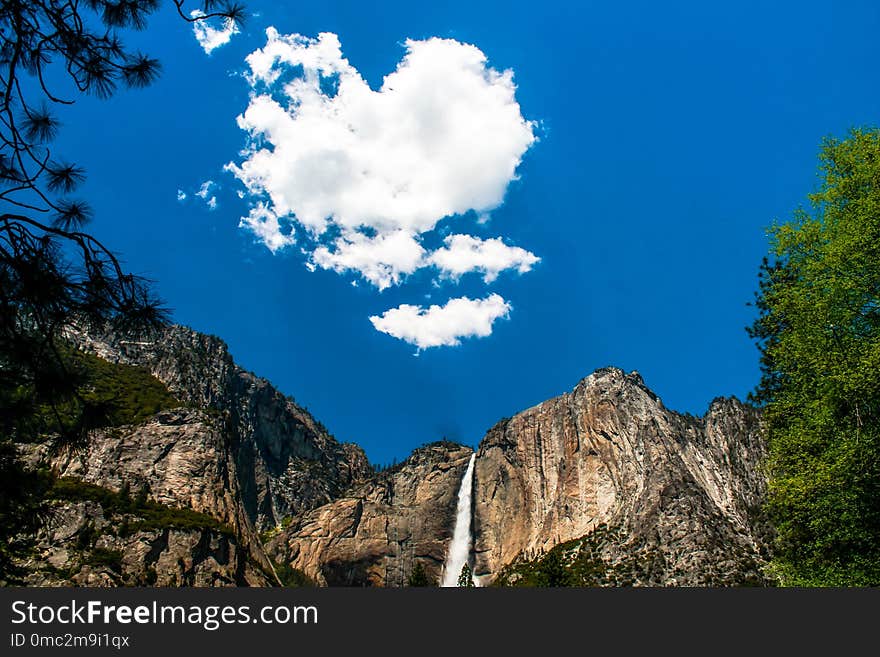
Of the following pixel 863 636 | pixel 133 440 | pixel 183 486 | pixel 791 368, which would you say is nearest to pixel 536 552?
pixel 183 486

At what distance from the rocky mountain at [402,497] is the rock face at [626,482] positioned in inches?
11.1

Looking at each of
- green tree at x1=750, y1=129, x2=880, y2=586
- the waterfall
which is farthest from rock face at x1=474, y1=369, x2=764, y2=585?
green tree at x1=750, y1=129, x2=880, y2=586

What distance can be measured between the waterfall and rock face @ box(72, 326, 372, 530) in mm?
40766

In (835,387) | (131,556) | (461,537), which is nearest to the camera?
(835,387)

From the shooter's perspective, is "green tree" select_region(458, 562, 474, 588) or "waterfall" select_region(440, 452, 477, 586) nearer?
"green tree" select_region(458, 562, 474, 588)

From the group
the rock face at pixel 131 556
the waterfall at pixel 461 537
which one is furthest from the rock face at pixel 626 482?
the rock face at pixel 131 556

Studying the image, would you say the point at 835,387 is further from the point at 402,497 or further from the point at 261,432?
the point at 261,432

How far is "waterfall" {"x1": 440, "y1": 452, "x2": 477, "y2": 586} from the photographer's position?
11565cm

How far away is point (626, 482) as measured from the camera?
100438mm

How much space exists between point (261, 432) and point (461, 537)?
67034mm

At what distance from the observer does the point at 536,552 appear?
102000 mm

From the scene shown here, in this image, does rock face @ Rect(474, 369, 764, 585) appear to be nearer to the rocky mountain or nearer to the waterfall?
the rocky mountain

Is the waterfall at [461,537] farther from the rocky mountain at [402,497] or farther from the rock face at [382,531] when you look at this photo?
the rocky mountain at [402,497]

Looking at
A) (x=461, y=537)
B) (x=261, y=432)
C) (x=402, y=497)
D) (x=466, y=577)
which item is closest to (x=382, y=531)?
(x=402, y=497)
